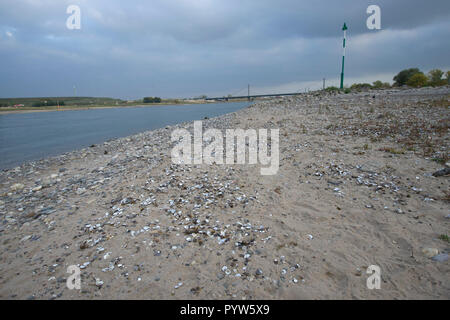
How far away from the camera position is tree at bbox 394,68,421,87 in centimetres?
3882

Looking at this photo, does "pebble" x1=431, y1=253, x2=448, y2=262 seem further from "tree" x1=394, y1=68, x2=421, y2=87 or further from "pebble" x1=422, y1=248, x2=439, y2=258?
"tree" x1=394, y1=68, x2=421, y2=87

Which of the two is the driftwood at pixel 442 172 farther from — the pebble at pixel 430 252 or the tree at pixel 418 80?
the tree at pixel 418 80

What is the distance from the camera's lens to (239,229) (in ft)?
14.1

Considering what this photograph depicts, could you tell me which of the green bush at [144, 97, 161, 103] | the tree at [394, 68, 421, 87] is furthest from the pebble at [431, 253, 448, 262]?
the green bush at [144, 97, 161, 103]

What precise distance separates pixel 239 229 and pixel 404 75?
167 ft

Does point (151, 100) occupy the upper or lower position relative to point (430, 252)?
upper

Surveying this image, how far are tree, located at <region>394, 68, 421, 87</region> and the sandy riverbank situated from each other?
4194cm

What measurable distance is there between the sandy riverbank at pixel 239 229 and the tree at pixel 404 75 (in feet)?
138

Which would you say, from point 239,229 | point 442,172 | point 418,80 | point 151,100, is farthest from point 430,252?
point 151,100

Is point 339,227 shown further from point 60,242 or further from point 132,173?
point 132,173

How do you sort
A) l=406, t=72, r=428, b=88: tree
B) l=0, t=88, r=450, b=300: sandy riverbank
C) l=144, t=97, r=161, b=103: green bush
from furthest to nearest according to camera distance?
1. l=144, t=97, r=161, b=103: green bush
2. l=406, t=72, r=428, b=88: tree
3. l=0, t=88, r=450, b=300: sandy riverbank

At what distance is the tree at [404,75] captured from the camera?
1528 inches

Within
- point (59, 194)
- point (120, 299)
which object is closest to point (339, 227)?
point (120, 299)

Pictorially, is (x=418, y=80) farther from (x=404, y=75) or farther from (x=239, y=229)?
(x=239, y=229)
